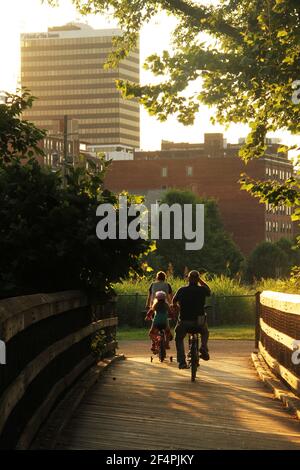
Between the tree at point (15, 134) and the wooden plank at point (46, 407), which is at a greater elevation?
the tree at point (15, 134)

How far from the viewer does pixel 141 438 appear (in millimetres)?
10719

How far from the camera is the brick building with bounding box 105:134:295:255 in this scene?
580 feet

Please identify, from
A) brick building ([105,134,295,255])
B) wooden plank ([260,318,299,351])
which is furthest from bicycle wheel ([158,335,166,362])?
brick building ([105,134,295,255])

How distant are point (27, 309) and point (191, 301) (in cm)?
985

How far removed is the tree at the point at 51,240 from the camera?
15438 millimetres

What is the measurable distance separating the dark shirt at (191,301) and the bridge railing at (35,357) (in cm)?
348

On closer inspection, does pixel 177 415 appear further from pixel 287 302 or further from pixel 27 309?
pixel 27 309

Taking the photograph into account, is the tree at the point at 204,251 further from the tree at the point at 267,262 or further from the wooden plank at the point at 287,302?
Answer: the wooden plank at the point at 287,302

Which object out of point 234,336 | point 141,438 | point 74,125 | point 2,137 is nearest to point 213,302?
point 234,336

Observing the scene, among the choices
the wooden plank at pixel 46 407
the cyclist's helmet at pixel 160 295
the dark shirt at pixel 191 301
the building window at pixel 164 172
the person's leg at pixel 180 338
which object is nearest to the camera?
the wooden plank at pixel 46 407

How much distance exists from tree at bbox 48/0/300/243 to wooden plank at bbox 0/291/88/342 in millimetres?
7672
